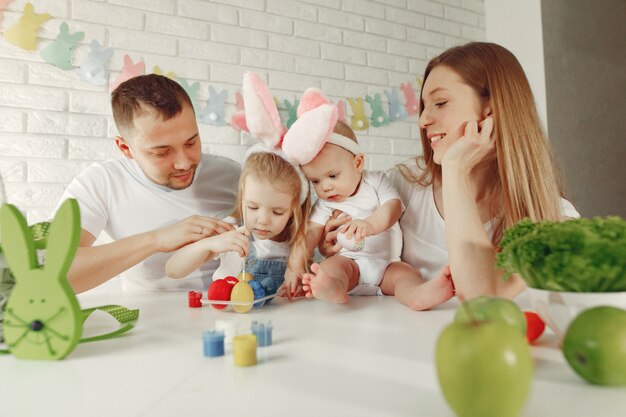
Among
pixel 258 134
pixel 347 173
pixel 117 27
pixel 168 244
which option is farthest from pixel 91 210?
pixel 117 27

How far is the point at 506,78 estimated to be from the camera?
144 cm

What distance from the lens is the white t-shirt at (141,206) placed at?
1804mm

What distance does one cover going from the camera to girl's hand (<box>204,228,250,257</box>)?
137 cm

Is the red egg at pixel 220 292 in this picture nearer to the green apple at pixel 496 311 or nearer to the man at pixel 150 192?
the man at pixel 150 192

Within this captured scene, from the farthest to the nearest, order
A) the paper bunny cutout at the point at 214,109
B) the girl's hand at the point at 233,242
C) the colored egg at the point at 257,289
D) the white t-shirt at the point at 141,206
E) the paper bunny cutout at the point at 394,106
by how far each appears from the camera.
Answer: the paper bunny cutout at the point at 394,106 < the paper bunny cutout at the point at 214,109 < the white t-shirt at the point at 141,206 < the girl's hand at the point at 233,242 < the colored egg at the point at 257,289

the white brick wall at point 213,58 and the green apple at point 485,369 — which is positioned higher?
the white brick wall at point 213,58

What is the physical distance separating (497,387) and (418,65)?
327 cm

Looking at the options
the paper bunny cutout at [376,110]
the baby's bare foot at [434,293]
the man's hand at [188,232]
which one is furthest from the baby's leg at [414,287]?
the paper bunny cutout at [376,110]

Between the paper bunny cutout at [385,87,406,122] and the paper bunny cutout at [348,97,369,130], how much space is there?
22 cm

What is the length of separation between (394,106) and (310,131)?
199 centimetres

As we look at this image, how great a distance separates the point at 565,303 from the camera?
685 mm

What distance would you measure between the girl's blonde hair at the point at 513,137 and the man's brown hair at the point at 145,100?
34.5 inches

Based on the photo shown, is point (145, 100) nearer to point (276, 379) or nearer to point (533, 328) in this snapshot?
point (276, 379)

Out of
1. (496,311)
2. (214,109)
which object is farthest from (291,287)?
(214,109)
